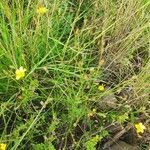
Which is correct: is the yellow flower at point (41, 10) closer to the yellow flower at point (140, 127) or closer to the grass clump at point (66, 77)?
the grass clump at point (66, 77)

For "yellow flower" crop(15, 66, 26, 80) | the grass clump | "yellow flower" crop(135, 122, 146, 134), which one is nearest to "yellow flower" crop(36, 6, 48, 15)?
the grass clump

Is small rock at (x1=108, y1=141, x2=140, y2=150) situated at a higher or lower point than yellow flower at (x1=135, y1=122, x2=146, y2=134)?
lower

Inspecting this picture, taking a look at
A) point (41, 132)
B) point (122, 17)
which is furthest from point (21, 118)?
point (122, 17)

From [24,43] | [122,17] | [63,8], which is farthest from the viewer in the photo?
[63,8]

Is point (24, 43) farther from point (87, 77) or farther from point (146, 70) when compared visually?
point (146, 70)

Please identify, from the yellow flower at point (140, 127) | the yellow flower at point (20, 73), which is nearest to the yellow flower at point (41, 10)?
the yellow flower at point (20, 73)

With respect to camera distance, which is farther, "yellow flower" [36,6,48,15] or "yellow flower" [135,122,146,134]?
"yellow flower" [135,122,146,134]

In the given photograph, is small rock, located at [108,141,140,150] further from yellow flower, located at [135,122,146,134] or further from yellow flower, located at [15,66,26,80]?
yellow flower, located at [15,66,26,80]

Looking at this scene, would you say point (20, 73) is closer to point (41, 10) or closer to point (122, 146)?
point (41, 10)
